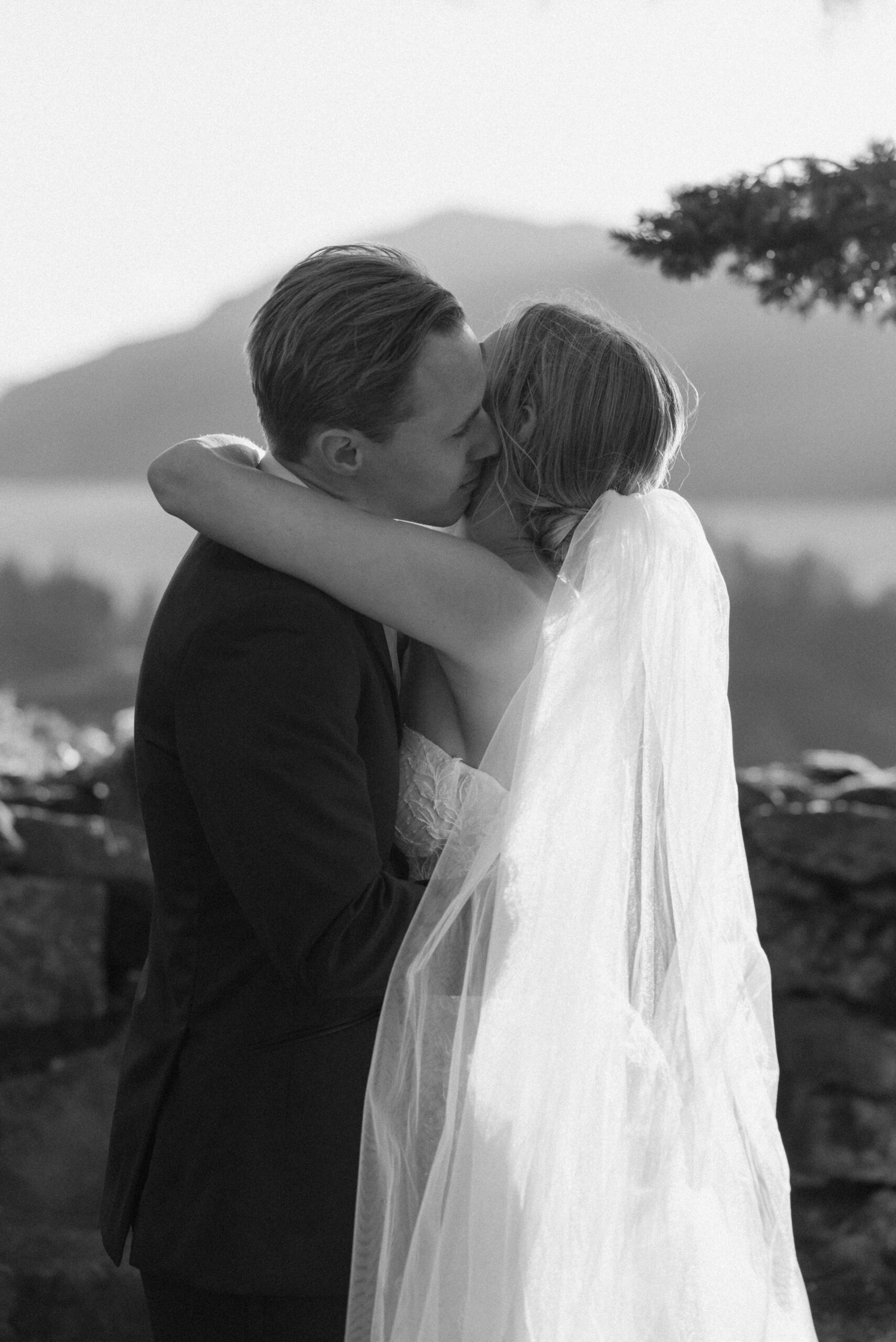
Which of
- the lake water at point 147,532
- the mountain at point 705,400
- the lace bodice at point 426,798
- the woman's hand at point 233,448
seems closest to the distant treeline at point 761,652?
the lake water at point 147,532

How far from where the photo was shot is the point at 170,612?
139cm

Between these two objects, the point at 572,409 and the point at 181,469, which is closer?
the point at 181,469

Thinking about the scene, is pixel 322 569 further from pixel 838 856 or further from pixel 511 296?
pixel 838 856

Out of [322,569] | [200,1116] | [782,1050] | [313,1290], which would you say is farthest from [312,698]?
[782,1050]

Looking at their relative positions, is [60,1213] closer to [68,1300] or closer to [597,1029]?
[68,1300]

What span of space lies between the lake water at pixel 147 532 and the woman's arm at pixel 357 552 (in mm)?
8722

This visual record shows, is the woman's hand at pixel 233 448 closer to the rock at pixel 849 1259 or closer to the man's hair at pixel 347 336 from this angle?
the man's hair at pixel 347 336

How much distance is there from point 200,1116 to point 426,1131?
24 cm

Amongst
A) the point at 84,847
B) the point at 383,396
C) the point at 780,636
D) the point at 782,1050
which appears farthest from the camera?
the point at 780,636

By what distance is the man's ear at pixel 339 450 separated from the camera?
4.68 feet

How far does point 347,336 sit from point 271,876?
0.53m

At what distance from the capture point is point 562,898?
5.05 feet

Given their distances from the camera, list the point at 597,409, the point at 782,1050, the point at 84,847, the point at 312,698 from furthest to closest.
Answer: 1. the point at 84,847
2. the point at 782,1050
3. the point at 597,409
4. the point at 312,698

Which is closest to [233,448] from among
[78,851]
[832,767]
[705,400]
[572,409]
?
[572,409]
